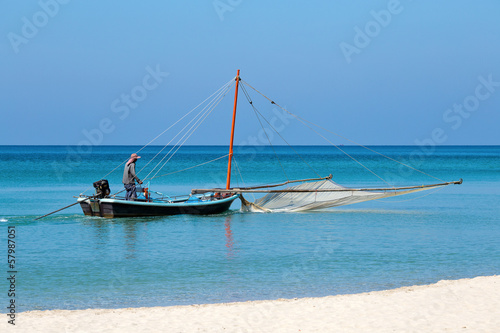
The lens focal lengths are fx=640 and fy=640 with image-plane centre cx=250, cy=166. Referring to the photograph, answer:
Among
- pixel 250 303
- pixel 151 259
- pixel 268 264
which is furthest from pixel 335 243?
pixel 250 303

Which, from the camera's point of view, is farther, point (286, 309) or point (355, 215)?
point (355, 215)

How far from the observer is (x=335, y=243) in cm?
1603

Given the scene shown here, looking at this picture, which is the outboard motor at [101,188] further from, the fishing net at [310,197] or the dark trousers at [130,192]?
the fishing net at [310,197]

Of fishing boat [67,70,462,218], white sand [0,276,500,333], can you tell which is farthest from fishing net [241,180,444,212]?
white sand [0,276,500,333]

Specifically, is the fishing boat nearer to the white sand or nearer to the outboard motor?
the outboard motor

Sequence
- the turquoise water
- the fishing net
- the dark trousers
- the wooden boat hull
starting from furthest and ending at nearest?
the fishing net → the dark trousers → the wooden boat hull → the turquoise water

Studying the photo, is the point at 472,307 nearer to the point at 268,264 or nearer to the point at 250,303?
the point at 250,303

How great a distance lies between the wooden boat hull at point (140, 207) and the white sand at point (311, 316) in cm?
1102

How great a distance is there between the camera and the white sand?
7.96 meters

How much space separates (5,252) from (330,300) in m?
8.43

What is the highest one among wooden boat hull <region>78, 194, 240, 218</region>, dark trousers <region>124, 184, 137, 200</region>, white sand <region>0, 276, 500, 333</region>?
dark trousers <region>124, 184, 137, 200</region>

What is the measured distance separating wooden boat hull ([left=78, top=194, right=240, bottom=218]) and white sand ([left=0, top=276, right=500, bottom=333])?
36.2ft

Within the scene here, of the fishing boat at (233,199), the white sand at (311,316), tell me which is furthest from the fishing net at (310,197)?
the white sand at (311,316)

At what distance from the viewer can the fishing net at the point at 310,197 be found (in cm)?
2164
